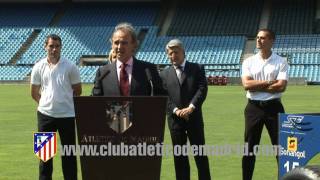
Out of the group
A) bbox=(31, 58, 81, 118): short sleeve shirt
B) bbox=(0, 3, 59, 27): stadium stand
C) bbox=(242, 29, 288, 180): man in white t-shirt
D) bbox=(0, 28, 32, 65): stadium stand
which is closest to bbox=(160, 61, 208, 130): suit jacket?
bbox=(242, 29, 288, 180): man in white t-shirt

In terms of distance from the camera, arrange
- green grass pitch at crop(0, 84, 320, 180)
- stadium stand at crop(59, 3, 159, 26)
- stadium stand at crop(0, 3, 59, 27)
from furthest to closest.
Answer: stadium stand at crop(0, 3, 59, 27)
stadium stand at crop(59, 3, 159, 26)
green grass pitch at crop(0, 84, 320, 180)

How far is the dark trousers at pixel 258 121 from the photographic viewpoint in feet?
22.0

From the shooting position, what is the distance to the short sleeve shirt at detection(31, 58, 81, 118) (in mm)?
6562

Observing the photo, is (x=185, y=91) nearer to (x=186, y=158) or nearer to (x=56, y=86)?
(x=186, y=158)

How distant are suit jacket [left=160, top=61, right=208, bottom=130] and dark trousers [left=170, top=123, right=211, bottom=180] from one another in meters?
0.07

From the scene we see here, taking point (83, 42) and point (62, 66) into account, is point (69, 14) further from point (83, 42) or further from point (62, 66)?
point (62, 66)

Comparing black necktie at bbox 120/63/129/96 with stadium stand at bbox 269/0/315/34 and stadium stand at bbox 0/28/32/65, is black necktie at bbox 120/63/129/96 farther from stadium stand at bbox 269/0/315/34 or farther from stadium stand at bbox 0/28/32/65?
stadium stand at bbox 0/28/32/65

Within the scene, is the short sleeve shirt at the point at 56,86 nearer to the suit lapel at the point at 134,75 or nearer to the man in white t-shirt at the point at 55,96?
the man in white t-shirt at the point at 55,96

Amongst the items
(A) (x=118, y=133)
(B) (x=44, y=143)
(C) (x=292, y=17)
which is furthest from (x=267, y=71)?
(C) (x=292, y=17)

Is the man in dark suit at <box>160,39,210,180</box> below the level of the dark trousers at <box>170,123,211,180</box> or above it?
above

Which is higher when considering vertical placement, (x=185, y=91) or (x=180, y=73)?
(x=180, y=73)

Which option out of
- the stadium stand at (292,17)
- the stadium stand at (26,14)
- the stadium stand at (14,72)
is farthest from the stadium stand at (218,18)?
the stadium stand at (14,72)

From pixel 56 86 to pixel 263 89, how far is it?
94.0 inches

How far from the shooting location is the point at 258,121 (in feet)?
22.2
